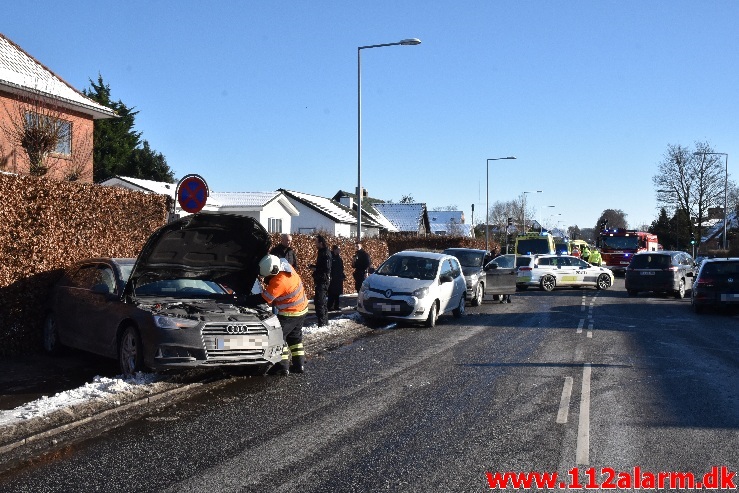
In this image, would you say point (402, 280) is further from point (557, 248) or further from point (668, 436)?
point (557, 248)

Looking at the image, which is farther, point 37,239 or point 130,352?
point 37,239

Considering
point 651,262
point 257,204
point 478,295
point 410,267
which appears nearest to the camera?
point 410,267

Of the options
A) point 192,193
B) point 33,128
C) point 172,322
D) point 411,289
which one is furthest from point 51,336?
point 33,128

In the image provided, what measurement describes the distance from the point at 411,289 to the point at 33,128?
13.1 meters

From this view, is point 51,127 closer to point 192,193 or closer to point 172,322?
point 192,193

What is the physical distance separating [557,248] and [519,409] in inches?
1366

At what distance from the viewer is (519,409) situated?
8.00 m

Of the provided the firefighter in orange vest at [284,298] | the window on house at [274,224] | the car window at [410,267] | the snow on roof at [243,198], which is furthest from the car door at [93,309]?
the window on house at [274,224]

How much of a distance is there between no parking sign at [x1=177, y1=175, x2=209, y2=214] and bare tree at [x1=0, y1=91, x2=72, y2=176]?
489 inches

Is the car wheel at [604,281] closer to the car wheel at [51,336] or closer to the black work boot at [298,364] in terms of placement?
the black work boot at [298,364]

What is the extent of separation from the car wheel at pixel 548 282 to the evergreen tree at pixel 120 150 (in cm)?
3122

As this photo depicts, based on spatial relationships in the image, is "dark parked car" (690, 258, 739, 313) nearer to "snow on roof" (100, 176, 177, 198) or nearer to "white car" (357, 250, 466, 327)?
"white car" (357, 250, 466, 327)

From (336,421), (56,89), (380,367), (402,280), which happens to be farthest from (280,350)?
(56,89)

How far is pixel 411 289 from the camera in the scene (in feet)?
54.9
